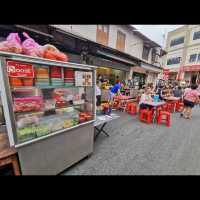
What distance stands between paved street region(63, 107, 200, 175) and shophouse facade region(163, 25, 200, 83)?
18.5 metres

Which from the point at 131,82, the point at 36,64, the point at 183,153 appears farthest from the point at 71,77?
the point at 131,82

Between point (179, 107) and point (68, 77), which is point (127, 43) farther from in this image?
point (68, 77)

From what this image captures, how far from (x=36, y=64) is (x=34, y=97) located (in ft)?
1.41

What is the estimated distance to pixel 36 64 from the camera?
1564mm

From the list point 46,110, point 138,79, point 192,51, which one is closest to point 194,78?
point 192,51

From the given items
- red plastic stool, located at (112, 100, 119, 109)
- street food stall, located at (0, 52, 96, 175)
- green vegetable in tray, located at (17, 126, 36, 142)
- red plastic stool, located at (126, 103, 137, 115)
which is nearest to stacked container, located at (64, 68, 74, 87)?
street food stall, located at (0, 52, 96, 175)

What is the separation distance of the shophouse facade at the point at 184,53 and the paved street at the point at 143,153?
1849 cm

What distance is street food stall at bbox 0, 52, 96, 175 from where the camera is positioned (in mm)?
1388

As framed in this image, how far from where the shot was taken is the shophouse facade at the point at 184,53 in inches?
689

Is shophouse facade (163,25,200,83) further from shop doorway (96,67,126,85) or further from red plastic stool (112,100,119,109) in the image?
red plastic stool (112,100,119,109)

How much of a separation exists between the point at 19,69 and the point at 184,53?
77.3 ft
